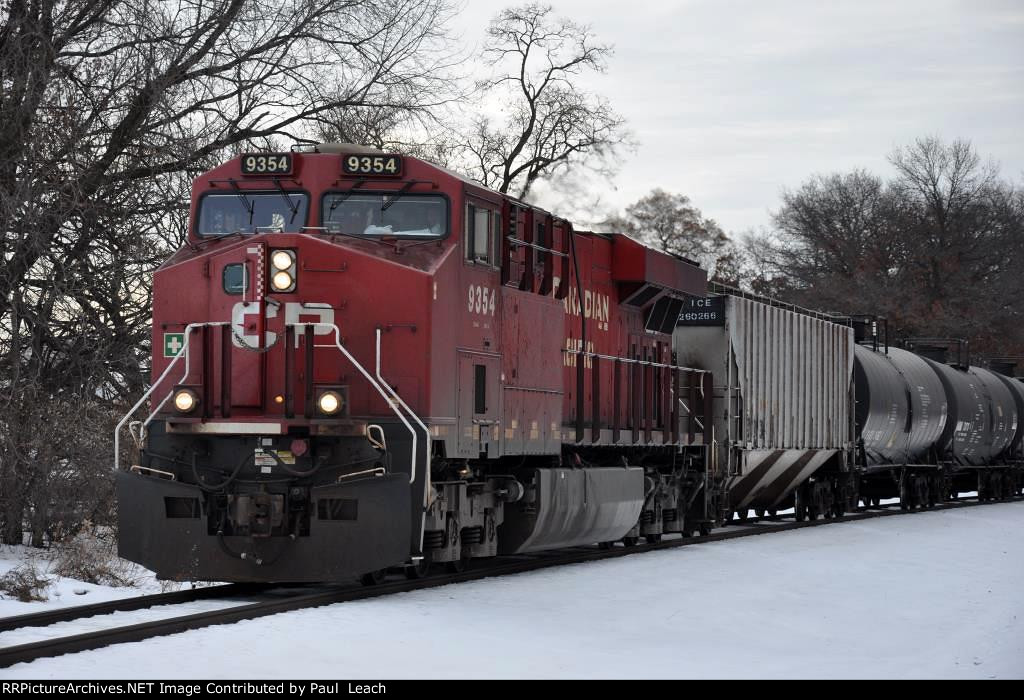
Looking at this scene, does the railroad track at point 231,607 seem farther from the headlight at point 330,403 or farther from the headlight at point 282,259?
the headlight at point 282,259

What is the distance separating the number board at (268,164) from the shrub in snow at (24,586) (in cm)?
429

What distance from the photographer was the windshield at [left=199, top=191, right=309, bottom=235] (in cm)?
1309

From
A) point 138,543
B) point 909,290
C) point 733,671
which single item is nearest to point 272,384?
point 138,543

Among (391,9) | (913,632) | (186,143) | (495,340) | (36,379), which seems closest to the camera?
(913,632)

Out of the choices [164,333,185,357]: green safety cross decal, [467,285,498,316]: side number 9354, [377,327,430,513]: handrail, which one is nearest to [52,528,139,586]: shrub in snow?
[164,333,185,357]: green safety cross decal

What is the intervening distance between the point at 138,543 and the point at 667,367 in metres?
9.75

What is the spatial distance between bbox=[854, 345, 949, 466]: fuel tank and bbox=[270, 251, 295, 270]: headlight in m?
18.7

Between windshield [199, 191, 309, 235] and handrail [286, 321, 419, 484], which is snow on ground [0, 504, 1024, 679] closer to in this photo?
handrail [286, 321, 419, 484]

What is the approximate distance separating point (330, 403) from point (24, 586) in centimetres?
333

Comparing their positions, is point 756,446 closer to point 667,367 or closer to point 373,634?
point 667,367

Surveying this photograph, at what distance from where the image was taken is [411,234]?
13102mm

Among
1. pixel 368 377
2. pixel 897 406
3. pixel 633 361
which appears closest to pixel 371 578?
pixel 368 377

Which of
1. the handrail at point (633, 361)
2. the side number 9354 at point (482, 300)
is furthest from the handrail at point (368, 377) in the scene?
the handrail at point (633, 361)

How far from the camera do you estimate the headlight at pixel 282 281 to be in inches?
478
